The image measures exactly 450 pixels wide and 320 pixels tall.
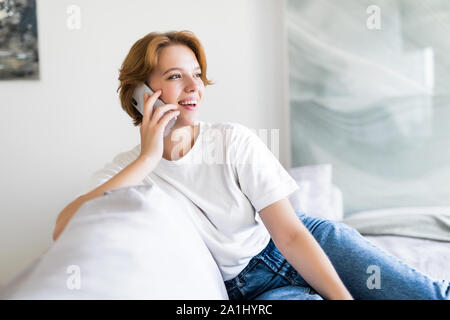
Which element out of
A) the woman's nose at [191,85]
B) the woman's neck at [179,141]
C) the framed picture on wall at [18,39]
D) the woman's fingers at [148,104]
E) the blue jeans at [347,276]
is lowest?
the blue jeans at [347,276]

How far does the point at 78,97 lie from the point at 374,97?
78.5 inches

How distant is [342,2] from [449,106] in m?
0.99

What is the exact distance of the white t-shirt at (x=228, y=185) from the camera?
115cm

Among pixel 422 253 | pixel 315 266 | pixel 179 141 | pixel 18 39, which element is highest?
pixel 18 39

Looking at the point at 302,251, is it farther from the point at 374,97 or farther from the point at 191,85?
the point at 374,97

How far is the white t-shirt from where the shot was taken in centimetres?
115

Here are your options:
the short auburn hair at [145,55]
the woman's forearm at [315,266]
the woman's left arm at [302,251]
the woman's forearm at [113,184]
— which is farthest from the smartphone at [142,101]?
the woman's forearm at [315,266]

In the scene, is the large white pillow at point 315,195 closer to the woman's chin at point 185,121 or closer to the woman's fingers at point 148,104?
the woman's chin at point 185,121

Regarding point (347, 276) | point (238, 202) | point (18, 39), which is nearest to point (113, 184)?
point (238, 202)

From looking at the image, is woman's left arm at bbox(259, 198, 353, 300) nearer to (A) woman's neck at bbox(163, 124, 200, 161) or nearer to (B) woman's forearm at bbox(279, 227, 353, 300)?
(B) woman's forearm at bbox(279, 227, 353, 300)

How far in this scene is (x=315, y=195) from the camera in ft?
7.63

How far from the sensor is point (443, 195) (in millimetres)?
2689

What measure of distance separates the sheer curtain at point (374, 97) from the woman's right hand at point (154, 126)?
1.71 metres

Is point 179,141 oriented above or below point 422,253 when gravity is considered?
above
